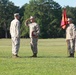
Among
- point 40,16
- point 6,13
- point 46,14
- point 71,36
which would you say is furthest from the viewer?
point 6,13

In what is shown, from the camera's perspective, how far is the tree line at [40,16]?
114 meters

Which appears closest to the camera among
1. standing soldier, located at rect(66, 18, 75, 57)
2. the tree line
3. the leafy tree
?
standing soldier, located at rect(66, 18, 75, 57)

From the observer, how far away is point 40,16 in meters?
120

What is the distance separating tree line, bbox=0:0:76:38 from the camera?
113825 millimetres

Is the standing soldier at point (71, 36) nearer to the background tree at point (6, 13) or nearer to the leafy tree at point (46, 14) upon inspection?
the leafy tree at point (46, 14)

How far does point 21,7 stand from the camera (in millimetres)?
140125

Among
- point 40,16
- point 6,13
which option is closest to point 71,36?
point 40,16

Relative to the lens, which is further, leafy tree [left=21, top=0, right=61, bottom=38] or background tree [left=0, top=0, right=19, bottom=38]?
background tree [left=0, top=0, right=19, bottom=38]

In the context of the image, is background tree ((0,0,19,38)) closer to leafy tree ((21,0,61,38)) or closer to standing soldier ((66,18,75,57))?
leafy tree ((21,0,61,38))

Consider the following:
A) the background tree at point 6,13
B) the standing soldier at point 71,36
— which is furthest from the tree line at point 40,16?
the standing soldier at point 71,36

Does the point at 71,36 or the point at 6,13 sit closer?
the point at 71,36

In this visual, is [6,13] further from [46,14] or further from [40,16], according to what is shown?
[46,14]

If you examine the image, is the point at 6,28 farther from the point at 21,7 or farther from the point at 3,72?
the point at 3,72

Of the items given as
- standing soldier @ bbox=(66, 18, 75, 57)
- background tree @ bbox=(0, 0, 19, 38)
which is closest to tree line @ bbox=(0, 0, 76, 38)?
background tree @ bbox=(0, 0, 19, 38)
